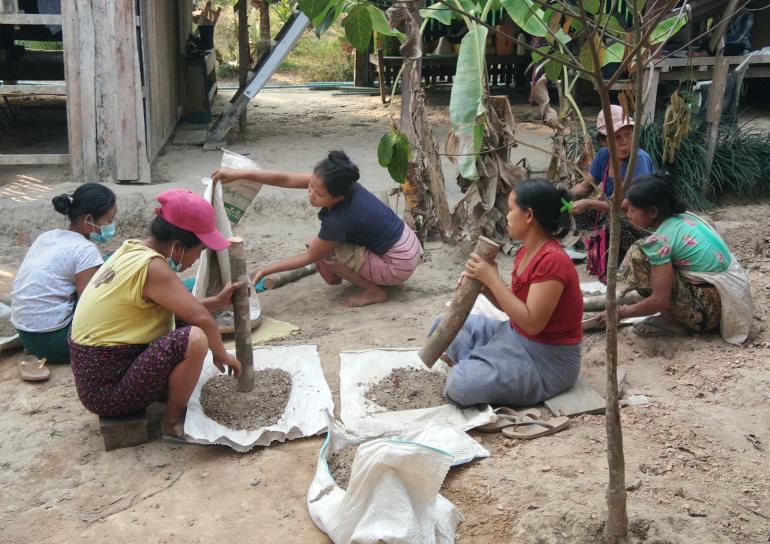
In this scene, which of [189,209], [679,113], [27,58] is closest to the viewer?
[189,209]

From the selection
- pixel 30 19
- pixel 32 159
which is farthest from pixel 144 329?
pixel 30 19

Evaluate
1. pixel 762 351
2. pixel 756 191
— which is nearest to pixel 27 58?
pixel 756 191

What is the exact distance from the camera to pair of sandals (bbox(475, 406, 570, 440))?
3020mm

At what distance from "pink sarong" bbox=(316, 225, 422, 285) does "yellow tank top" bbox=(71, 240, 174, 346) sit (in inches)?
66.2

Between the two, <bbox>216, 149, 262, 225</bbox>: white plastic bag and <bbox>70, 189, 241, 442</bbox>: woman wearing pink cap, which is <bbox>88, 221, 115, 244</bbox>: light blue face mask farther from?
<bbox>70, 189, 241, 442</bbox>: woman wearing pink cap

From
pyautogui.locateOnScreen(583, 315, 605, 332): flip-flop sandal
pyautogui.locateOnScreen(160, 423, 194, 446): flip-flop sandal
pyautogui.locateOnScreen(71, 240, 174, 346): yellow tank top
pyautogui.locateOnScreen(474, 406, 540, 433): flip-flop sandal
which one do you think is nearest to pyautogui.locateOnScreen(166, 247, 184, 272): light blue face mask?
pyautogui.locateOnScreen(71, 240, 174, 346): yellow tank top

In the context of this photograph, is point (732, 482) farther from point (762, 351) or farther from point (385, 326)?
point (385, 326)

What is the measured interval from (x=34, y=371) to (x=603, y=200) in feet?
11.0

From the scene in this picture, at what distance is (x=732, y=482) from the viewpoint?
102 inches

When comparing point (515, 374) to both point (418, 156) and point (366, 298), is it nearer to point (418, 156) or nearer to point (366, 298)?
point (366, 298)

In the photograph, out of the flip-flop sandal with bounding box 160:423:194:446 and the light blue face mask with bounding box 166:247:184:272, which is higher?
the light blue face mask with bounding box 166:247:184:272

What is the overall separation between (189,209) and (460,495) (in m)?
1.57

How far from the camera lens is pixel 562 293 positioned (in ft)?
10.0

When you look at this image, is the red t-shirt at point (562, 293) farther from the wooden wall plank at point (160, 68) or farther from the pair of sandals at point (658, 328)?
the wooden wall plank at point (160, 68)
